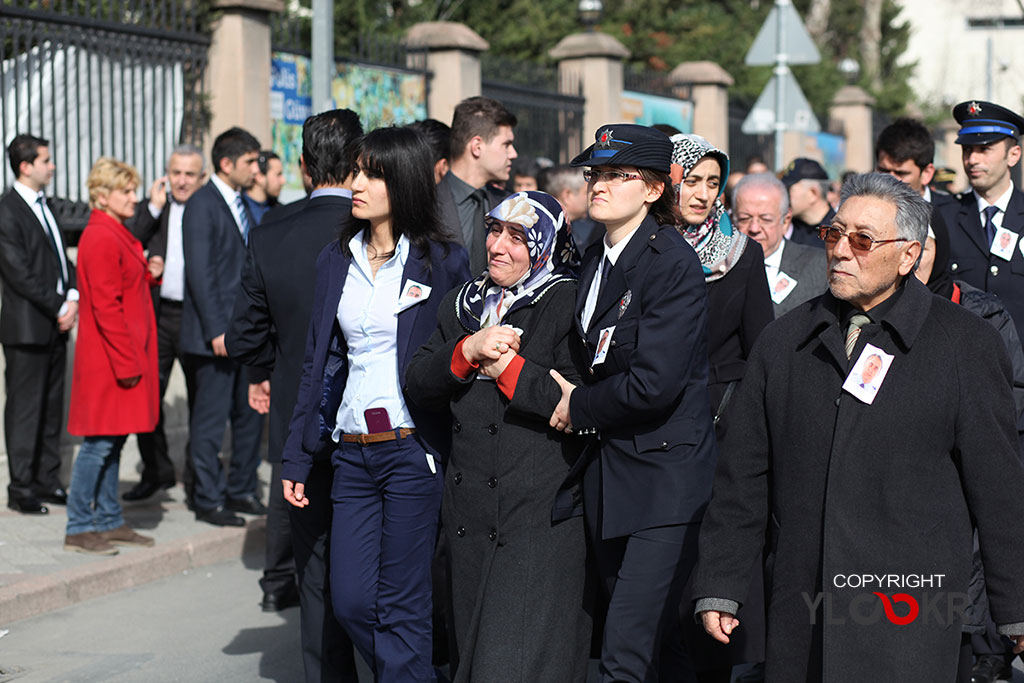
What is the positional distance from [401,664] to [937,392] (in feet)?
7.17

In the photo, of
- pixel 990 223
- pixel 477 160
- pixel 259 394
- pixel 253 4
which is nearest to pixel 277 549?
pixel 259 394

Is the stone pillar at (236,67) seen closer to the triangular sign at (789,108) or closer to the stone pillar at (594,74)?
the triangular sign at (789,108)

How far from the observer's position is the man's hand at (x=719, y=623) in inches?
149

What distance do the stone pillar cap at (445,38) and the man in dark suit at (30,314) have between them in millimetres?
5823

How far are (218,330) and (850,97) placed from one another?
19.9m

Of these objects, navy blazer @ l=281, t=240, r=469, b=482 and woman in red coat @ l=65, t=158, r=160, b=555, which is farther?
woman in red coat @ l=65, t=158, r=160, b=555

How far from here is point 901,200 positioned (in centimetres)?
377

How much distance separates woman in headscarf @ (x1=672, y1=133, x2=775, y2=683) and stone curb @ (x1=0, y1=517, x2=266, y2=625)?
11.5 feet

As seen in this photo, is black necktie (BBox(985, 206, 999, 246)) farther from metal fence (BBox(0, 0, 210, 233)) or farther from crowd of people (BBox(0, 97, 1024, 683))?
metal fence (BBox(0, 0, 210, 233))

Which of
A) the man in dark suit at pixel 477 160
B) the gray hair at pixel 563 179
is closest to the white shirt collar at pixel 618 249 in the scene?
the man in dark suit at pixel 477 160

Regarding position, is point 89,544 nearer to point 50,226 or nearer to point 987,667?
point 50,226

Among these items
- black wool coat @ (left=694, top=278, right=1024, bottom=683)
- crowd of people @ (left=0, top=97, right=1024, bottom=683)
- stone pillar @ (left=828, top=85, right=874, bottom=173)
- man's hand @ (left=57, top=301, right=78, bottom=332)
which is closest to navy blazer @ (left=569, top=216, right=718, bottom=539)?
crowd of people @ (left=0, top=97, right=1024, bottom=683)

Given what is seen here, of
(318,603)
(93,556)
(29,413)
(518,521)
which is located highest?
(518,521)

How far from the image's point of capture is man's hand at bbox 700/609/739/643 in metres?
3.79
